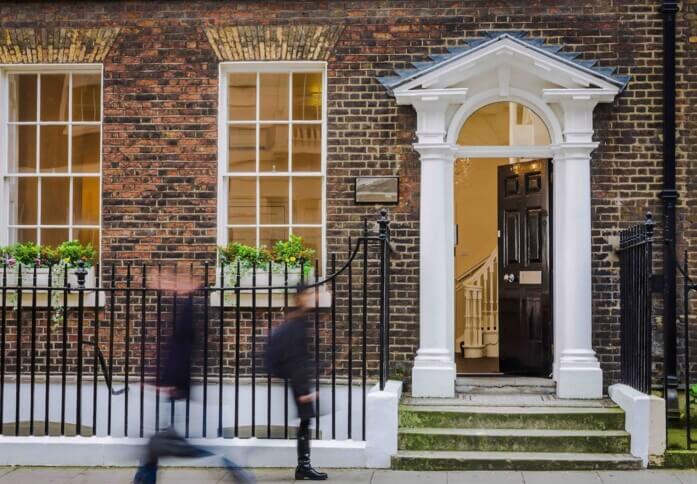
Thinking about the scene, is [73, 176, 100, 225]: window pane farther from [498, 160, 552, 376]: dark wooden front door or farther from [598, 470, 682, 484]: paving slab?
[598, 470, 682, 484]: paving slab

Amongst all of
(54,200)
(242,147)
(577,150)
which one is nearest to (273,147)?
(242,147)

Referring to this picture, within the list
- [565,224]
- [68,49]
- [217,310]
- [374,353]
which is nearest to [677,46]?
[565,224]

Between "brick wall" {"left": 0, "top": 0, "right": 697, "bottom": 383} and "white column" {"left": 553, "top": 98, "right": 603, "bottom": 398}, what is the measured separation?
25 cm

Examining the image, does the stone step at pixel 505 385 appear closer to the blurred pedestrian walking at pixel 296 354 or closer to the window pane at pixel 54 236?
the blurred pedestrian walking at pixel 296 354

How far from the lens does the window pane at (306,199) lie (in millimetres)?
10234

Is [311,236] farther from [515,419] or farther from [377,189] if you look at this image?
[515,419]

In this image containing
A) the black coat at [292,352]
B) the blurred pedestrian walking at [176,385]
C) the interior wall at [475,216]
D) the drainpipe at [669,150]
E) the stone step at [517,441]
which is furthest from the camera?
the interior wall at [475,216]

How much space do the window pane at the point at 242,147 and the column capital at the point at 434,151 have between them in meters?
1.73

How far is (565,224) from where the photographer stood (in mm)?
9617

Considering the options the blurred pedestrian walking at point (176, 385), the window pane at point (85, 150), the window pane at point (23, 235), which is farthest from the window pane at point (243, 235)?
the blurred pedestrian walking at point (176, 385)

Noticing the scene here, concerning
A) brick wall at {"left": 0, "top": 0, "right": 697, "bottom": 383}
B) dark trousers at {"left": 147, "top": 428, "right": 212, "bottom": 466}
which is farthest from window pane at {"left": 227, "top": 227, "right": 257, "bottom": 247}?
dark trousers at {"left": 147, "top": 428, "right": 212, "bottom": 466}

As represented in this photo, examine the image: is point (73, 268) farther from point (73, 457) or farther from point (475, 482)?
point (475, 482)

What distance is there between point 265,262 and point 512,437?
3.02 metres

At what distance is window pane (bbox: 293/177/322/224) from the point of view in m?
10.2
